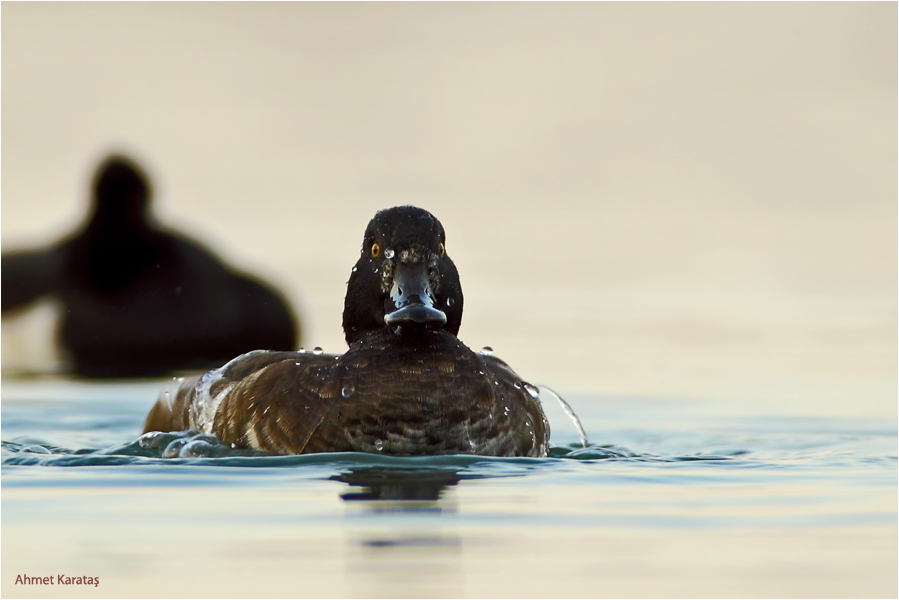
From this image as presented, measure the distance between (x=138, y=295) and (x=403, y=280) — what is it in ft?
28.7

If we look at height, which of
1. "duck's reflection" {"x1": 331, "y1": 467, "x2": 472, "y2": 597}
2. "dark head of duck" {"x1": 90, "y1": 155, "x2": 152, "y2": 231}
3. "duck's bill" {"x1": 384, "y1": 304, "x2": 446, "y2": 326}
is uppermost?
"dark head of duck" {"x1": 90, "y1": 155, "x2": 152, "y2": 231}

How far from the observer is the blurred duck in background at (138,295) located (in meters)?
13.9

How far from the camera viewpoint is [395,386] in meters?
6.90

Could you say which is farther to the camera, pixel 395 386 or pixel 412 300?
pixel 412 300

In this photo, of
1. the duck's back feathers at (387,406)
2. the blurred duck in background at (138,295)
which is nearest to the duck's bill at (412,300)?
the duck's back feathers at (387,406)

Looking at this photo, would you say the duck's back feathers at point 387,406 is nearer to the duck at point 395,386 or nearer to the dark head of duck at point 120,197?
the duck at point 395,386

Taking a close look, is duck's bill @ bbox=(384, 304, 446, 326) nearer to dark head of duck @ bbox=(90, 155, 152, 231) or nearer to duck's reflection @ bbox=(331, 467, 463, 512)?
duck's reflection @ bbox=(331, 467, 463, 512)

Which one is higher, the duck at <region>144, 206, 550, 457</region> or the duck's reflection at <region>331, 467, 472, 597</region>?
the duck at <region>144, 206, 550, 457</region>

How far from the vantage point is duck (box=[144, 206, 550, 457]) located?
6816mm

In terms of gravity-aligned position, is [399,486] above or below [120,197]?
below

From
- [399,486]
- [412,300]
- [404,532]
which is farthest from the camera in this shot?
[412,300]

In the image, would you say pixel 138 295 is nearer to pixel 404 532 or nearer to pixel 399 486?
pixel 399 486

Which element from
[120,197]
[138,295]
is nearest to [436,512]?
[138,295]

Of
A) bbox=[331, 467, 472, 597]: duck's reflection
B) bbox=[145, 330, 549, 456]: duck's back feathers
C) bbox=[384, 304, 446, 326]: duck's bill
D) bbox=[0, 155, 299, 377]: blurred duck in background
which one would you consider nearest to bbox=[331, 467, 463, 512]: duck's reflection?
bbox=[331, 467, 472, 597]: duck's reflection
